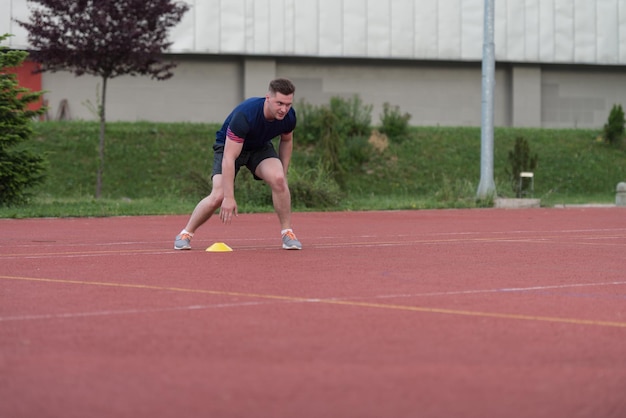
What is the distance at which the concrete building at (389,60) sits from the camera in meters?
38.4

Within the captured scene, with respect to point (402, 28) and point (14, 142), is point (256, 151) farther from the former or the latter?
point (402, 28)

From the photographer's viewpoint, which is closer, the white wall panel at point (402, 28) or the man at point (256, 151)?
the man at point (256, 151)

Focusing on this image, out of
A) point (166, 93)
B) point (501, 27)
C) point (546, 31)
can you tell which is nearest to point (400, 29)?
point (501, 27)

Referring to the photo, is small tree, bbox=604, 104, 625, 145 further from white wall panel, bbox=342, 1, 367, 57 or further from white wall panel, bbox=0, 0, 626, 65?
white wall panel, bbox=342, 1, 367, 57

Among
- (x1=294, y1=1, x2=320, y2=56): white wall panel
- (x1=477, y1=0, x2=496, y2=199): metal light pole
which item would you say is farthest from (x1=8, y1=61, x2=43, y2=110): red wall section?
(x1=477, y1=0, x2=496, y2=199): metal light pole

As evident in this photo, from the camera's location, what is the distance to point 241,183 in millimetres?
22984

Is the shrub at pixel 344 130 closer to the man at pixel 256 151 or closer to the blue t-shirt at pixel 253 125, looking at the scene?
the man at pixel 256 151

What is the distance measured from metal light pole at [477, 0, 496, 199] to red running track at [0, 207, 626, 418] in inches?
520

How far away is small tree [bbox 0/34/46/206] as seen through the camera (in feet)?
68.6

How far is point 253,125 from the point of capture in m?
10.7

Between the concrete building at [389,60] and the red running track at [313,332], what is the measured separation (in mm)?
27167

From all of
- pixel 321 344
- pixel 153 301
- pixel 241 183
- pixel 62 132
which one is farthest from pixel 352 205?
pixel 321 344

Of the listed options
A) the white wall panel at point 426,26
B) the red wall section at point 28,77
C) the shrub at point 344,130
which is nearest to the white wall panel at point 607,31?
the white wall panel at point 426,26

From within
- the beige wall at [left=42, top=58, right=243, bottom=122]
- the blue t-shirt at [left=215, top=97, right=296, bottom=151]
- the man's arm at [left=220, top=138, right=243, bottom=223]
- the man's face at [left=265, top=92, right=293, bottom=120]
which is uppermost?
the beige wall at [left=42, top=58, right=243, bottom=122]
